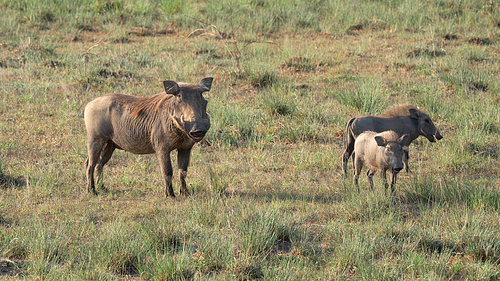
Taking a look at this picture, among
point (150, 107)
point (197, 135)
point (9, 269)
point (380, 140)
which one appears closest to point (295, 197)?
point (380, 140)

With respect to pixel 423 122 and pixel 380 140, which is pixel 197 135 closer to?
pixel 380 140

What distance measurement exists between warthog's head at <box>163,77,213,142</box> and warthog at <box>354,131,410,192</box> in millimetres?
1621

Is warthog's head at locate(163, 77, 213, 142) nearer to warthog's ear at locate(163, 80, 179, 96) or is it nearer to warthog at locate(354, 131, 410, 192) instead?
warthog's ear at locate(163, 80, 179, 96)

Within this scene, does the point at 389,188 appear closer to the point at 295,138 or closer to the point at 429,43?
the point at 295,138

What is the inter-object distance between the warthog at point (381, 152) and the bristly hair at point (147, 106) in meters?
2.06

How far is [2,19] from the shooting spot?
13094 mm

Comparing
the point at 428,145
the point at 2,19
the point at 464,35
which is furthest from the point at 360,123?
the point at 2,19

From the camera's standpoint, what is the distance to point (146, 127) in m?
5.75

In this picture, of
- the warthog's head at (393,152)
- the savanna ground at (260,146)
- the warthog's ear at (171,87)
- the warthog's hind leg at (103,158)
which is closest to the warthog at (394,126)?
the savanna ground at (260,146)

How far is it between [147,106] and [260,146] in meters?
1.98

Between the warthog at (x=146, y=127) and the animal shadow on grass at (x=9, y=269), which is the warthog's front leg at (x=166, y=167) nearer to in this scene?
the warthog at (x=146, y=127)

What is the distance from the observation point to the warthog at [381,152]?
5.15 metres

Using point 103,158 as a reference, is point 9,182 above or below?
below

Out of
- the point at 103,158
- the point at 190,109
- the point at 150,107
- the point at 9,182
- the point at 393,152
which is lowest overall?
the point at 9,182
